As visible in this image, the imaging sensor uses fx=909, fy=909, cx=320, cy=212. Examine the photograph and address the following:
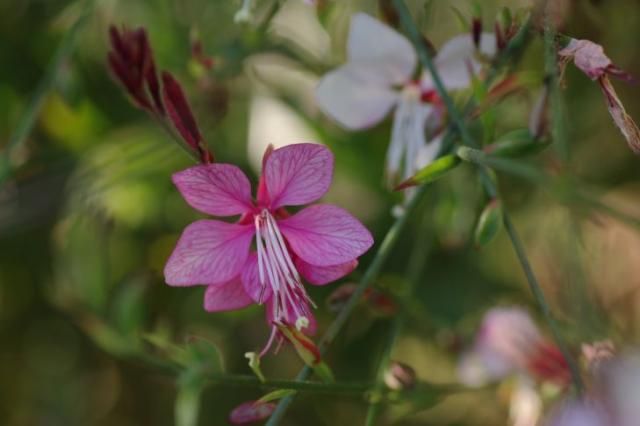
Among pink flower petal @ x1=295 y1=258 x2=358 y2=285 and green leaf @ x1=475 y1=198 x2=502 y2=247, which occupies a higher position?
green leaf @ x1=475 y1=198 x2=502 y2=247

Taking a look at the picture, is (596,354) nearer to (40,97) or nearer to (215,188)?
(215,188)

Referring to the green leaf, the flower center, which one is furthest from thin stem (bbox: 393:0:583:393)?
the flower center

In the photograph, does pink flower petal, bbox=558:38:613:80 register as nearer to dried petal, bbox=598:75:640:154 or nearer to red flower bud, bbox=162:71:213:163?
dried petal, bbox=598:75:640:154

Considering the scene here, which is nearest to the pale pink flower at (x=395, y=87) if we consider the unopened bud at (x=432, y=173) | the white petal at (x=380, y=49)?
the white petal at (x=380, y=49)

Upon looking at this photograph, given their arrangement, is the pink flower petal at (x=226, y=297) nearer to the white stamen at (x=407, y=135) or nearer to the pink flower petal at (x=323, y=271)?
the pink flower petal at (x=323, y=271)

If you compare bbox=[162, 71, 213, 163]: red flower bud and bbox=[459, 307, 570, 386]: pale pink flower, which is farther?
bbox=[459, 307, 570, 386]: pale pink flower

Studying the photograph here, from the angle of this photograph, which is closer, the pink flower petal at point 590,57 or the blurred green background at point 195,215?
the pink flower petal at point 590,57
